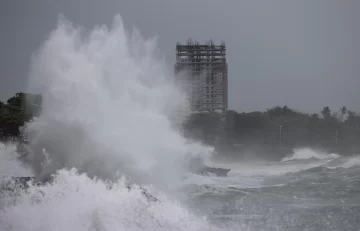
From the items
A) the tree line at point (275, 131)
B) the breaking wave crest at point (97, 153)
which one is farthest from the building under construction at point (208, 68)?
the breaking wave crest at point (97, 153)

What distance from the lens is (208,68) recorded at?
101 metres

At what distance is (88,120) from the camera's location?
16.7 meters

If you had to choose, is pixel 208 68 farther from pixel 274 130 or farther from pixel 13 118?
pixel 13 118

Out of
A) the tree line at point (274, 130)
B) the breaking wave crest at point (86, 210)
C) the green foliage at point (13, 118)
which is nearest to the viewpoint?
the breaking wave crest at point (86, 210)

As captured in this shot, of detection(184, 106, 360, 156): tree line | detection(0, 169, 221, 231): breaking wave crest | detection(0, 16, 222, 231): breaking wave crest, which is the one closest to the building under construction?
detection(184, 106, 360, 156): tree line

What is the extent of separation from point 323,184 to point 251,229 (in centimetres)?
1294

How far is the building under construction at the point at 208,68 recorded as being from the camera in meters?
100

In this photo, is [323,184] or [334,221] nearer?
[334,221]

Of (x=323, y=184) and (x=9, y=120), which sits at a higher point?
(x=9, y=120)

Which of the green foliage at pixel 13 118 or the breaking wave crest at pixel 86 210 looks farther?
the green foliage at pixel 13 118

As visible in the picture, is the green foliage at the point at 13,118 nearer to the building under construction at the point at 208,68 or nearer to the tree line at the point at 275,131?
the tree line at the point at 275,131

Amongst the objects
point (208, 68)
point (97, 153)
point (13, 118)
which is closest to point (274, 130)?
point (208, 68)

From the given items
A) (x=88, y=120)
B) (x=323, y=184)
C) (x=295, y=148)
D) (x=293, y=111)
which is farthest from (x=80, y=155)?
(x=293, y=111)

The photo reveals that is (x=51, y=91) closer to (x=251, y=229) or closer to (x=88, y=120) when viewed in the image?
(x=88, y=120)
